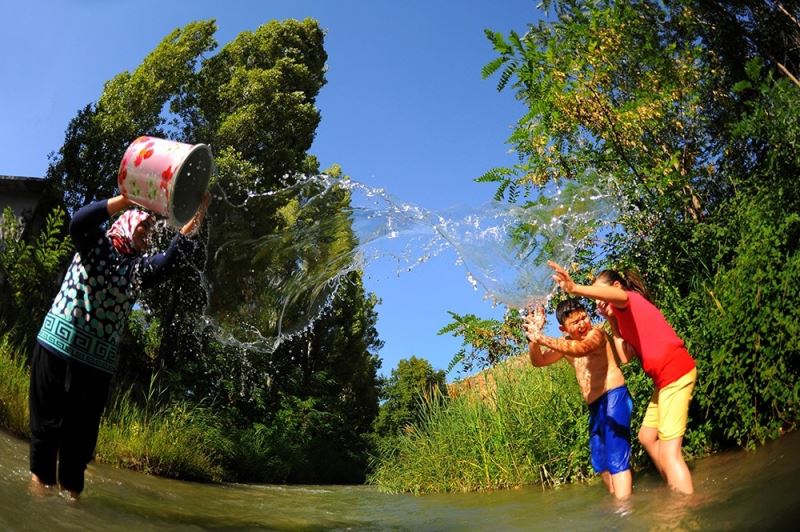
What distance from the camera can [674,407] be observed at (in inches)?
159

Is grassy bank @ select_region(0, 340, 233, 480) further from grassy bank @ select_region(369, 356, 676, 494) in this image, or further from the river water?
grassy bank @ select_region(369, 356, 676, 494)

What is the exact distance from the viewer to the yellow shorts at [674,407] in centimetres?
400

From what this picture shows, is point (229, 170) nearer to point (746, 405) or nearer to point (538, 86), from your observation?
point (538, 86)

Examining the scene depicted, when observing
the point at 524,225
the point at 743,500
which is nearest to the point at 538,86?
the point at 524,225

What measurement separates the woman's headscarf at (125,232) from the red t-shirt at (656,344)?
9.38ft

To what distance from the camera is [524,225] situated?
644cm

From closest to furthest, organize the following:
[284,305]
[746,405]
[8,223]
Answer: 1. [746,405]
2. [284,305]
3. [8,223]

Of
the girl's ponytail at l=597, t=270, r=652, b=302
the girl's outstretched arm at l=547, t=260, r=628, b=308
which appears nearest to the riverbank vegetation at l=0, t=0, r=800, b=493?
the girl's ponytail at l=597, t=270, r=652, b=302

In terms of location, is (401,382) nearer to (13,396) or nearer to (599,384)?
(13,396)

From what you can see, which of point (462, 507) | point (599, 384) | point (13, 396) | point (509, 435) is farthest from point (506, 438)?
point (13, 396)

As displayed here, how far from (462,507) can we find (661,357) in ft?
7.97

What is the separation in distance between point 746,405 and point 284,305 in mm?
3548

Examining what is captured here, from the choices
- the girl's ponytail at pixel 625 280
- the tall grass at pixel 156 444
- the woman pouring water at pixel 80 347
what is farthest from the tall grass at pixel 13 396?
the girl's ponytail at pixel 625 280

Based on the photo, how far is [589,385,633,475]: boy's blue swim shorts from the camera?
434 cm
